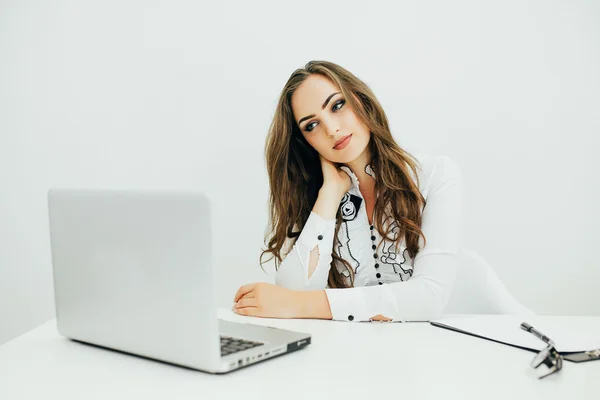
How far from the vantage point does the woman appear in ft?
5.21

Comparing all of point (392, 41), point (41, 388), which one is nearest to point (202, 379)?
point (41, 388)

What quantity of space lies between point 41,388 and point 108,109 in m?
1.80

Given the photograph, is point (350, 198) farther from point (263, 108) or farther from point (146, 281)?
point (146, 281)

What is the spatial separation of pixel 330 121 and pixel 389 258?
0.45 meters

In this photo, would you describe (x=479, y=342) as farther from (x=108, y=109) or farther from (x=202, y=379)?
(x=108, y=109)

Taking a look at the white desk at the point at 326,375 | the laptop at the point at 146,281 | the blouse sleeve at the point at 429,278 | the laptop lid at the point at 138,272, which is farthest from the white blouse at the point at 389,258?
the laptop lid at the point at 138,272

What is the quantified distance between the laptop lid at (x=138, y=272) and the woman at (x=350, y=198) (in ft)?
1.62

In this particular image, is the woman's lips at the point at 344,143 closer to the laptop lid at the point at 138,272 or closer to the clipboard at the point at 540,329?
the clipboard at the point at 540,329

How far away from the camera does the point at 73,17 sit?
2490mm

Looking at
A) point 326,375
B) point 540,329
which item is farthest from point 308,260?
point 326,375

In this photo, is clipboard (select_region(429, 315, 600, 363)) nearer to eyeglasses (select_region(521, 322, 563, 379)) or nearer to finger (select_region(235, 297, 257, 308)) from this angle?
eyeglasses (select_region(521, 322, 563, 379))

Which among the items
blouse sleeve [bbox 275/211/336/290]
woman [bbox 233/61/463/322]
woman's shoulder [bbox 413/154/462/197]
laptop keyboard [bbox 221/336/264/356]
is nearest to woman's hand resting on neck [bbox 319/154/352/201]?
woman [bbox 233/61/463/322]

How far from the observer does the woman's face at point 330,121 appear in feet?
5.76

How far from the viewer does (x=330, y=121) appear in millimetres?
1748
